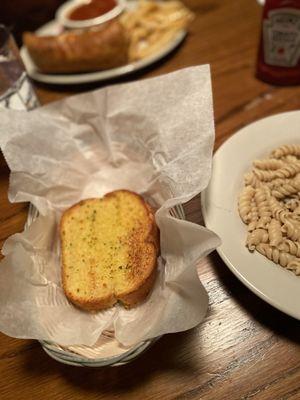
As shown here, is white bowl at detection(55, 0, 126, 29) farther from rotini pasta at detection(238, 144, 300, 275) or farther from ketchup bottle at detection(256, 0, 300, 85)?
rotini pasta at detection(238, 144, 300, 275)

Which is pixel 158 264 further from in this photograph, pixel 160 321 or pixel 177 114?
pixel 177 114

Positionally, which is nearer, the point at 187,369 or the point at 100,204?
the point at 187,369


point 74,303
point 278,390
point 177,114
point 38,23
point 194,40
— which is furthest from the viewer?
point 38,23

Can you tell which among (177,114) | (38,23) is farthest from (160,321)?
(38,23)

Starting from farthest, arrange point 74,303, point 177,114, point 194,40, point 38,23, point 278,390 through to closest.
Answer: point 38,23, point 194,40, point 177,114, point 74,303, point 278,390

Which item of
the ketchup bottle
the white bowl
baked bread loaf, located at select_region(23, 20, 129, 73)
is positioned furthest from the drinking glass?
the ketchup bottle

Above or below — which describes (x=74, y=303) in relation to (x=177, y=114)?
below

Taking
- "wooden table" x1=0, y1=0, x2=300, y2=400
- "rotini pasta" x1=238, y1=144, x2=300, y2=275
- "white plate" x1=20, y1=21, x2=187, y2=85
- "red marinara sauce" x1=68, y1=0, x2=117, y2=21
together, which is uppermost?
"red marinara sauce" x1=68, y1=0, x2=117, y2=21
